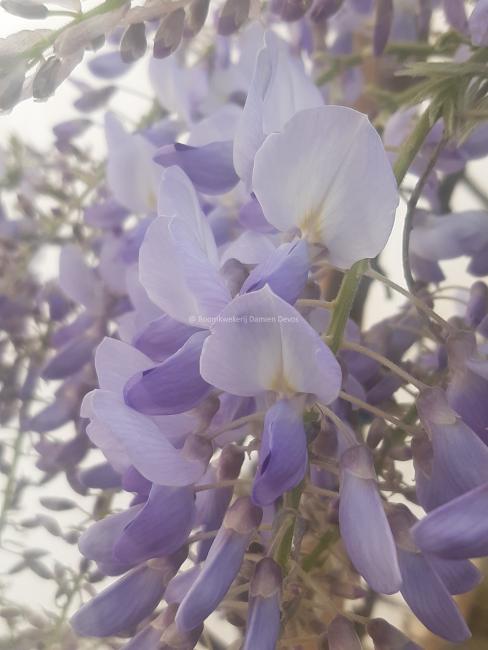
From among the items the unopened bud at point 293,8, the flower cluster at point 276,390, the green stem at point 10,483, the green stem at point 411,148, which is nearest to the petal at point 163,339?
the flower cluster at point 276,390

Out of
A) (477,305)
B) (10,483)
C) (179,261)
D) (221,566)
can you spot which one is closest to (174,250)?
(179,261)

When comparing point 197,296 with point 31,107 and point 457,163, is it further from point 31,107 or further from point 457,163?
point 31,107

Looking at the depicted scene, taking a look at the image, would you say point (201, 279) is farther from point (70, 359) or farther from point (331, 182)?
point (70, 359)

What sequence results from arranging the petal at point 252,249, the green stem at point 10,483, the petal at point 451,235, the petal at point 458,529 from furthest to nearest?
the green stem at point 10,483 < the petal at point 451,235 < the petal at point 252,249 < the petal at point 458,529

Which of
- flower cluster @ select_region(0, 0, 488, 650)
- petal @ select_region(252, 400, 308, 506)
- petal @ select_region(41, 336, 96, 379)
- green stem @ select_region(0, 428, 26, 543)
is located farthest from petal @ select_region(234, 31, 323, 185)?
green stem @ select_region(0, 428, 26, 543)

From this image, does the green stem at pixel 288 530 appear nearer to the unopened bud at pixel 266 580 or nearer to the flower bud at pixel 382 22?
the unopened bud at pixel 266 580

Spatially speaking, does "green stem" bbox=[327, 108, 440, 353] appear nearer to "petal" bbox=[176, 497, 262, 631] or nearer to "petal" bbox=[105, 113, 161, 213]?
"petal" bbox=[176, 497, 262, 631]

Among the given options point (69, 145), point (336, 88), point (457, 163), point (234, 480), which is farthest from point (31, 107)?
point (234, 480)
